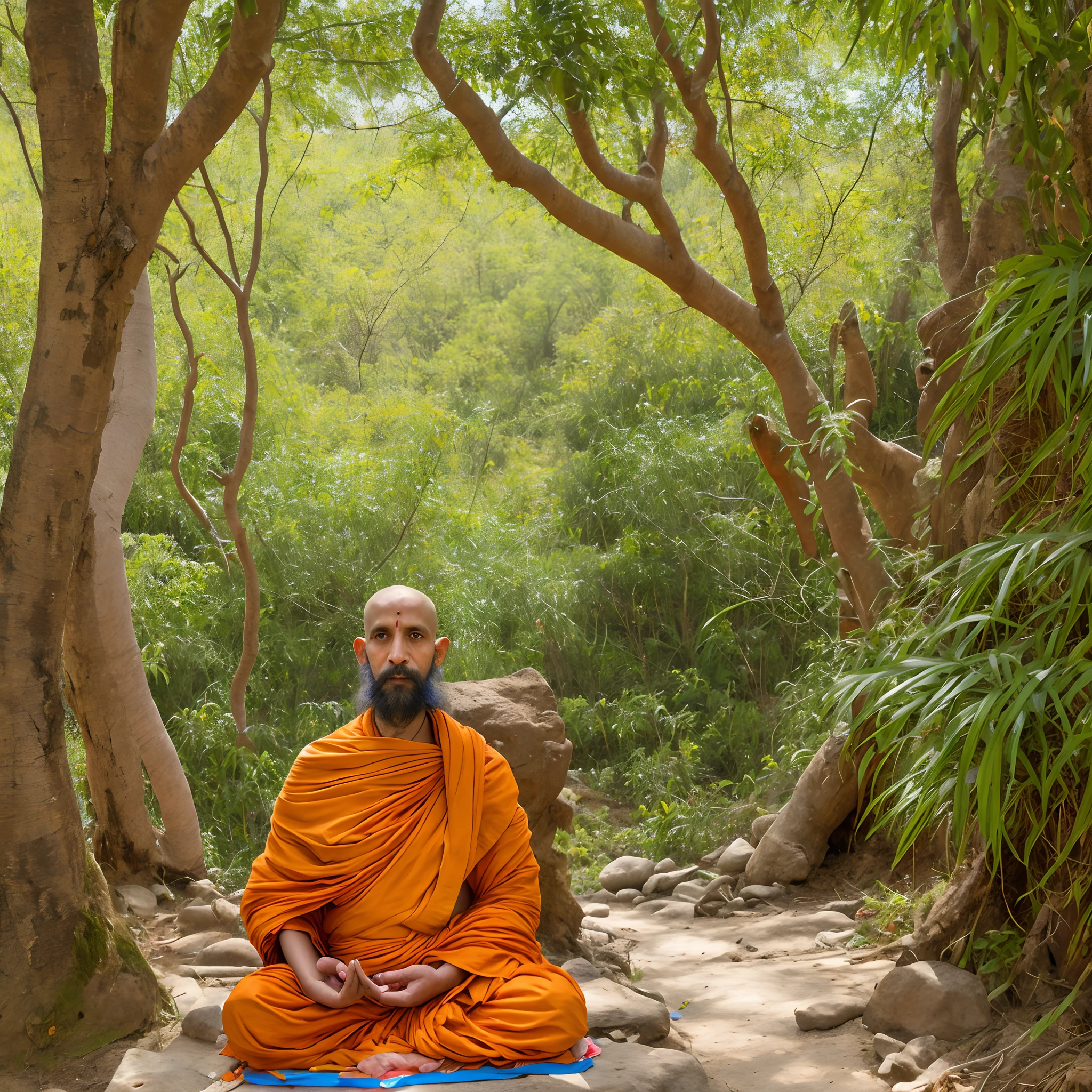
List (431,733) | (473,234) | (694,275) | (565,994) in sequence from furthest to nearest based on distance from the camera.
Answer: (473,234), (694,275), (431,733), (565,994)

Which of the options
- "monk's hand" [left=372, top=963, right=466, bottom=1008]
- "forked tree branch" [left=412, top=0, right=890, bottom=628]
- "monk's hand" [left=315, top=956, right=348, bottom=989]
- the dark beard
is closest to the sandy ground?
"monk's hand" [left=315, top=956, right=348, bottom=989]

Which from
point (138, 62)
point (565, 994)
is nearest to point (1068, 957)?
point (565, 994)

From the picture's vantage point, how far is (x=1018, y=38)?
2.46m

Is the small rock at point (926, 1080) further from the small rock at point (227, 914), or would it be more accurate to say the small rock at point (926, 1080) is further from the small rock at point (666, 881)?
the small rock at point (666, 881)

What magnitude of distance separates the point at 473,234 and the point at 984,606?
15826 millimetres

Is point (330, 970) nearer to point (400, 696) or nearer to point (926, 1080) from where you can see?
point (400, 696)

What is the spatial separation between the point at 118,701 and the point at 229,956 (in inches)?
56.4

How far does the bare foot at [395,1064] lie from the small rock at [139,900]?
2.55 meters

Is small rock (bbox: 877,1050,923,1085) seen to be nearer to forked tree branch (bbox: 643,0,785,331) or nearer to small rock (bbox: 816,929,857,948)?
small rock (bbox: 816,929,857,948)

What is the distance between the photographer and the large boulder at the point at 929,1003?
300 centimetres

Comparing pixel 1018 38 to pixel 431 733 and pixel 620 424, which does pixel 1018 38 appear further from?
pixel 620 424

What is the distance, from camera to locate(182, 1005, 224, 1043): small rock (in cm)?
284

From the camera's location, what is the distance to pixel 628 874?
641 cm

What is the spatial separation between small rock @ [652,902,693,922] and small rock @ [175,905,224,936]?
253 centimetres
